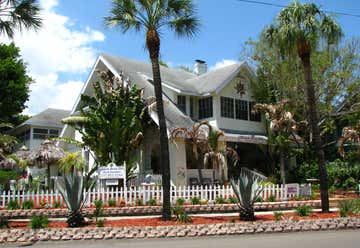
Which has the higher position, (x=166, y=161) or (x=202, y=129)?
(x=202, y=129)

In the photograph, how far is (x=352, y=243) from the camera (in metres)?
9.97

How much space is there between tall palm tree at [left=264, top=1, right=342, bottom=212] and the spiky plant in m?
8.51

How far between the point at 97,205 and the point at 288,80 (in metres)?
15.9

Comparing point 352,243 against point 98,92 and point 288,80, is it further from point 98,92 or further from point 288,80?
point 288,80

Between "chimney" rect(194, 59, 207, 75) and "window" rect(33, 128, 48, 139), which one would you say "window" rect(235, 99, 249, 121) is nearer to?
"chimney" rect(194, 59, 207, 75)

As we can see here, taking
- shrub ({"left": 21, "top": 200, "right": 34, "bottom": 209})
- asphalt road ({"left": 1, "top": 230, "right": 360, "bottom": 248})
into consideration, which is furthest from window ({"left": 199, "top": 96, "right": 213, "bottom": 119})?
asphalt road ({"left": 1, "top": 230, "right": 360, "bottom": 248})

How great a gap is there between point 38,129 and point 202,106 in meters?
16.6

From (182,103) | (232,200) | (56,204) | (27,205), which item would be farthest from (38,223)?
(182,103)

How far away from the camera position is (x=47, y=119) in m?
36.6

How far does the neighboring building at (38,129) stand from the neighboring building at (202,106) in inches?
318

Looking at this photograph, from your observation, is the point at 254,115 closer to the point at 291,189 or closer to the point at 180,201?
the point at 291,189

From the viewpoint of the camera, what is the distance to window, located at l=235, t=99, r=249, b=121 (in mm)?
26172

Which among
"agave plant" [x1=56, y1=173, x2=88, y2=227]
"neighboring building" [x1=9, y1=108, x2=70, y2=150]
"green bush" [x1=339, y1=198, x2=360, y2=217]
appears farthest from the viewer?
"neighboring building" [x1=9, y1=108, x2=70, y2=150]

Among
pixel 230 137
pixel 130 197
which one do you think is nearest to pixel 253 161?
pixel 230 137
